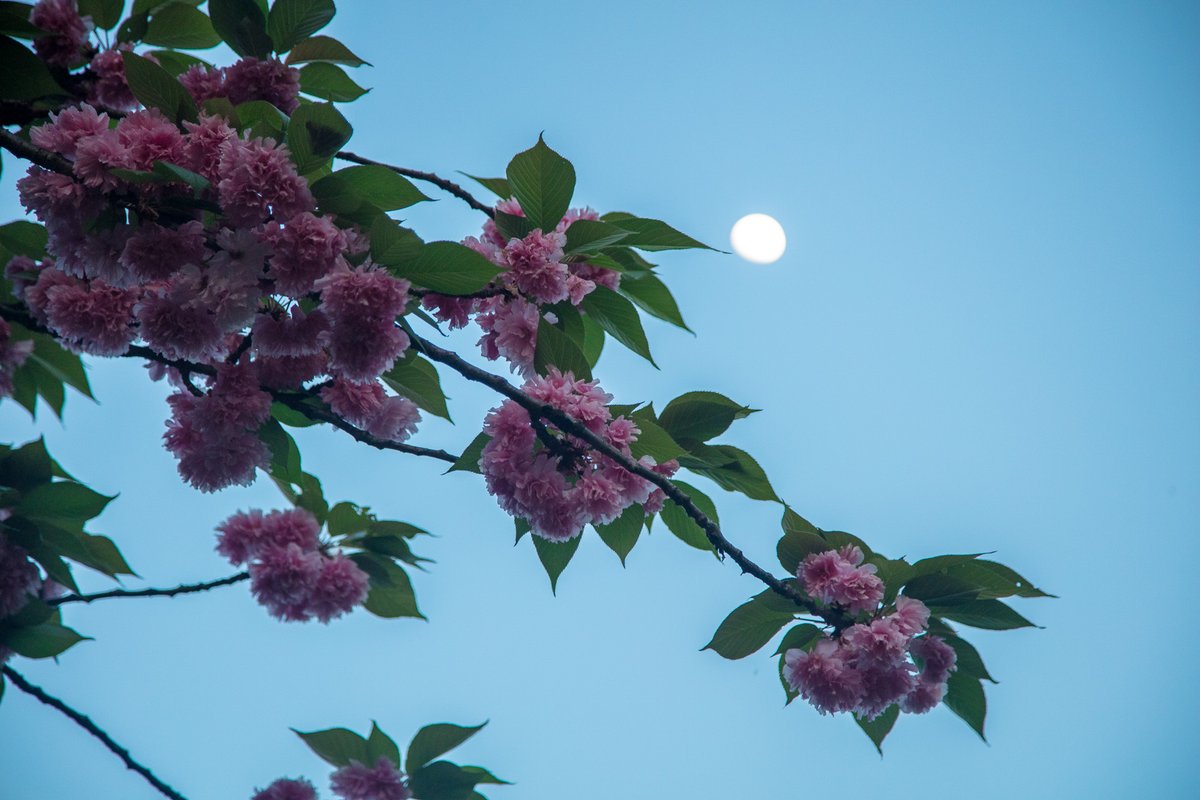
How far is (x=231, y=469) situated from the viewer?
1.37 m

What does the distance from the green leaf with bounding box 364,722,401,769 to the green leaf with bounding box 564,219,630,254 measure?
1.14m

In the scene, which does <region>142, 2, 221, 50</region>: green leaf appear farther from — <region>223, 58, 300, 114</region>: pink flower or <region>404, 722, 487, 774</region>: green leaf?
<region>404, 722, 487, 774</region>: green leaf

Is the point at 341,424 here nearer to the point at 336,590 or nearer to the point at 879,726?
the point at 336,590

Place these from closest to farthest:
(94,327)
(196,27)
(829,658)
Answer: (94,327) → (829,658) → (196,27)

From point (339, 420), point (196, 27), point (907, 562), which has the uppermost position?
point (196, 27)

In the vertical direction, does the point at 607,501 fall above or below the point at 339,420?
below

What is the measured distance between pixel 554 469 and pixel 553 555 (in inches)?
8.8

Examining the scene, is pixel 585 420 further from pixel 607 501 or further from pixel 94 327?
pixel 94 327

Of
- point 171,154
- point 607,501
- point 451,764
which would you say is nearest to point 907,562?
point 607,501

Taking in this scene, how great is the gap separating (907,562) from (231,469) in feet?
4.26

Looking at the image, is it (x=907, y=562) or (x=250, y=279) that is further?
(x=907, y=562)

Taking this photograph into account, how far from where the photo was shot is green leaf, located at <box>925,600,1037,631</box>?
1.51 meters

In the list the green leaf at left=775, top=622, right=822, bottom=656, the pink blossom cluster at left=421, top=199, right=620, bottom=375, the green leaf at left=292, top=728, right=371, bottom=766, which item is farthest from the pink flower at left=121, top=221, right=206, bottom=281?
the green leaf at left=775, top=622, right=822, bottom=656

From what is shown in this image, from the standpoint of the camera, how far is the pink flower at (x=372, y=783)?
166cm
